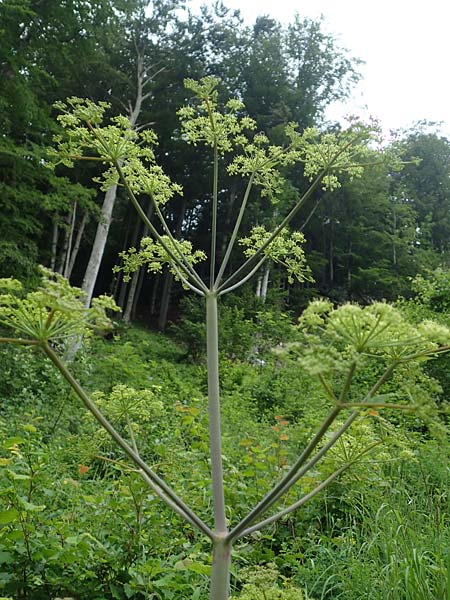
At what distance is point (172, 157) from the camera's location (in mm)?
24562

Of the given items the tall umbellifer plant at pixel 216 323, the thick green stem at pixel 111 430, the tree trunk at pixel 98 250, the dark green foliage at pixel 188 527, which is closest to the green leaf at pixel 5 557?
the dark green foliage at pixel 188 527

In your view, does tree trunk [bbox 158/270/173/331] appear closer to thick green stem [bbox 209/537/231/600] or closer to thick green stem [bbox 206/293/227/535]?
thick green stem [bbox 206/293/227/535]

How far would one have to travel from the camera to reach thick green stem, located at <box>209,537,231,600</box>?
4.33ft

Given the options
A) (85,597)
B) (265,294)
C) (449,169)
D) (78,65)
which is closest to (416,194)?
(449,169)

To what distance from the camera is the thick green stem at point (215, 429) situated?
144 centimetres

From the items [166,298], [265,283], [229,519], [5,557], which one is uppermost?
[265,283]

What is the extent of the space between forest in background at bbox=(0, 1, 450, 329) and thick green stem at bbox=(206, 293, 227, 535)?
28.4ft

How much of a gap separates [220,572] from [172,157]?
24.6m

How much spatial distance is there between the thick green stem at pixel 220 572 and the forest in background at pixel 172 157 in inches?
355

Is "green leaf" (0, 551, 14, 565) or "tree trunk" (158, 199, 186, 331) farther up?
"tree trunk" (158, 199, 186, 331)

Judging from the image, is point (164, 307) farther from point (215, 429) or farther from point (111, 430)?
point (111, 430)

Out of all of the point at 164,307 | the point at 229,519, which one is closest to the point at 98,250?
the point at 164,307

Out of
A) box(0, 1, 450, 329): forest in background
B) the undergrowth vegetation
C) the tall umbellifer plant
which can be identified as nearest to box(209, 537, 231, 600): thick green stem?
the tall umbellifer plant

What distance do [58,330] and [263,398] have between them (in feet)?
29.0
